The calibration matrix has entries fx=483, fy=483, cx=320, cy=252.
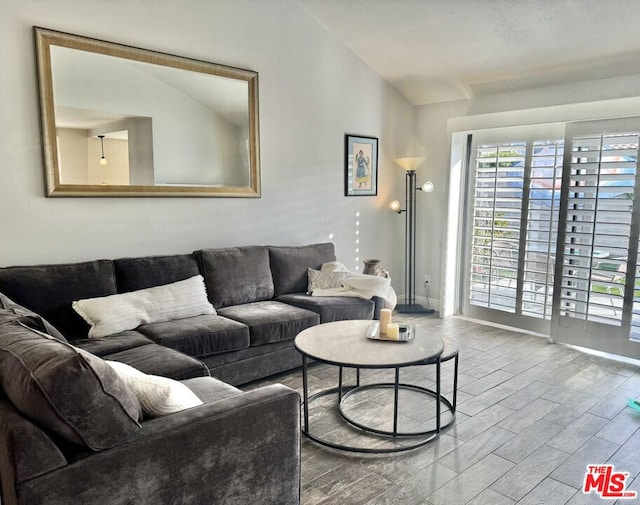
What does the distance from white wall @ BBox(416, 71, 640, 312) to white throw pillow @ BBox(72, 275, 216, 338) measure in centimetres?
292

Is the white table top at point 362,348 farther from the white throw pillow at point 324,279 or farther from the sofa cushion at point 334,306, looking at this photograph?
the white throw pillow at point 324,279

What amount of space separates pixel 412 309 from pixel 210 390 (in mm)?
3624

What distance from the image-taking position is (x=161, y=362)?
2.54m

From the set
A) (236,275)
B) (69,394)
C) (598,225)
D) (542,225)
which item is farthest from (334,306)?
(69,394)

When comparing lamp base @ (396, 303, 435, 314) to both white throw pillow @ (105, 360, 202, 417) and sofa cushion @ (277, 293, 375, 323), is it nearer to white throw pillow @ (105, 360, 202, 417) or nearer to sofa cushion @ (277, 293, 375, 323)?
sofa cushion @ (277, 293, 375, 323)

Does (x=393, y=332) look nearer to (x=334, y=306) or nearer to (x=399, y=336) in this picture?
(x=399, y=336)

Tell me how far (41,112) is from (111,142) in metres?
0.46

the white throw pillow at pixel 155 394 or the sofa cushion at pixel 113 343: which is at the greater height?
the white throw pillow at pixel 155 394

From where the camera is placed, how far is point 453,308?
213 inches

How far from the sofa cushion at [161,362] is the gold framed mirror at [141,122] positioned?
1.31 metres

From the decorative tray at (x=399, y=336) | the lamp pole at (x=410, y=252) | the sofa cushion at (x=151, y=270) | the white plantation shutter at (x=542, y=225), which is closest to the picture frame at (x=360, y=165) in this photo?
the lamp pole at (x=410, y=252)

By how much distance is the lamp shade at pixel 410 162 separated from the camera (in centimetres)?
520

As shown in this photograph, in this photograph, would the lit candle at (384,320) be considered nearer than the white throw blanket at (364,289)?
Yes

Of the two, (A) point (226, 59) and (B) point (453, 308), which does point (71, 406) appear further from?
(B) point (453, 308)
